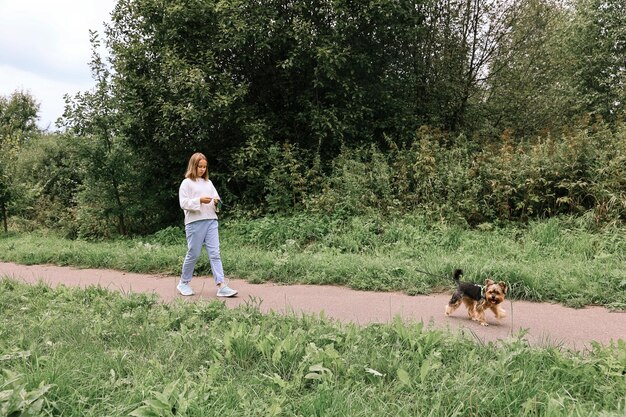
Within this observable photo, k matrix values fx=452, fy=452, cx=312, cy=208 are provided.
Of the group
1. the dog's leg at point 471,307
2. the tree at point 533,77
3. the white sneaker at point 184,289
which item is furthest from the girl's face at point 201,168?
the tree at point 533,77

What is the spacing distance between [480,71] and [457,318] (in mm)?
13080

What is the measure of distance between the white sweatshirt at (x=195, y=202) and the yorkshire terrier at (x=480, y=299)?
11.6 feet

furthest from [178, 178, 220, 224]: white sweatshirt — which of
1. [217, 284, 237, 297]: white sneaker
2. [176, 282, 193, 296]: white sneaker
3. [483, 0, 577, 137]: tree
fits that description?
[483, 0, 577, 137]: tree

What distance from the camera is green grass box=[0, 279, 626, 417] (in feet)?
9.46

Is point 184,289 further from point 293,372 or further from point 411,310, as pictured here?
point 293,372

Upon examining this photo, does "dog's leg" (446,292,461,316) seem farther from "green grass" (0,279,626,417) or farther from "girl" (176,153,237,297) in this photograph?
"girl" (176,153,237,297)

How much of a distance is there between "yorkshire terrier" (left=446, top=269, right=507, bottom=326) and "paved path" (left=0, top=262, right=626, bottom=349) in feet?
0.37

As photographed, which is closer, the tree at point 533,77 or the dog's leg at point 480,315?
the dog's leg at point 480,315

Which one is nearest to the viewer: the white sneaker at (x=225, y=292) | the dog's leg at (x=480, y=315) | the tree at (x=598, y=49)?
the dog's leg at (x=480, y=315)

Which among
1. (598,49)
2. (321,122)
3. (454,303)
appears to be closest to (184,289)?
(454,303)

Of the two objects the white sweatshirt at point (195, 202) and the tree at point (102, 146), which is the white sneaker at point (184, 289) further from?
the tree at point (102, 146)

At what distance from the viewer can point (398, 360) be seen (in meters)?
3.47

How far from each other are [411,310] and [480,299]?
2.75 ft

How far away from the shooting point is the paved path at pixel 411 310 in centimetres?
438
